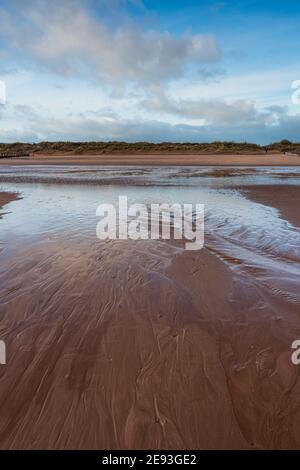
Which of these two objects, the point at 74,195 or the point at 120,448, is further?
the point at 74,195

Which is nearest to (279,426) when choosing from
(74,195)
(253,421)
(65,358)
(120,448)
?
(253,421)

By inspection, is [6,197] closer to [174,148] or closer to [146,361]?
[146,361]

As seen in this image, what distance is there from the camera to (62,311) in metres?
3.49

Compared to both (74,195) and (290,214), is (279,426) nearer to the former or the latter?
(290,214)

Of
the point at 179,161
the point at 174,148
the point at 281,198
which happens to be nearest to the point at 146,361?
the point at 281,198

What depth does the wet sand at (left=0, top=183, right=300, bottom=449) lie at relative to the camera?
81.4 inches

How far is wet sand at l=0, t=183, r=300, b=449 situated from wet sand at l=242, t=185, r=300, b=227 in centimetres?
473

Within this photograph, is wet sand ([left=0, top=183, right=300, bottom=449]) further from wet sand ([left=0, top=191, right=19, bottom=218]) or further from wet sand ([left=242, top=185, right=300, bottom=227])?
wet sand ([left=0, top=191, right=19, bottom=218])

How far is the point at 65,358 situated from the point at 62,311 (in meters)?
0.83

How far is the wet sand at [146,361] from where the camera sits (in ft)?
6.79

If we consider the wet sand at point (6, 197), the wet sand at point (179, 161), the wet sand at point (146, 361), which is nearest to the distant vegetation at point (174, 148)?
the wet sand at point (179, 161)

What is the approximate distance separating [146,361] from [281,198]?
9.77 meters

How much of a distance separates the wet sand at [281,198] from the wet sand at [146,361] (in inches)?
186
